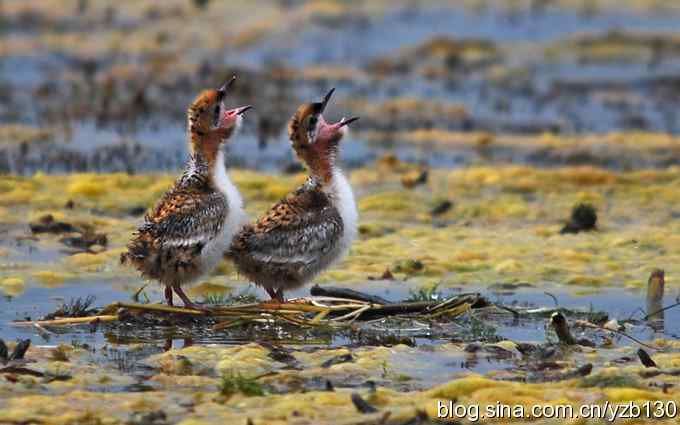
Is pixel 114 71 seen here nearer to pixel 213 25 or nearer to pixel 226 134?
pixel 213 25

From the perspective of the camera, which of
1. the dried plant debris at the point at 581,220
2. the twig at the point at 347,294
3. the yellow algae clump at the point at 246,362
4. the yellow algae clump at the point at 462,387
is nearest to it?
the yellow algae clump at the point at 462,387

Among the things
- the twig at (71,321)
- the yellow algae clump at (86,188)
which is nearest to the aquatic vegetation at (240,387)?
the twig at (71,321)

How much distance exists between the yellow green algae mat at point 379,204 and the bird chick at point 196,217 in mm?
337

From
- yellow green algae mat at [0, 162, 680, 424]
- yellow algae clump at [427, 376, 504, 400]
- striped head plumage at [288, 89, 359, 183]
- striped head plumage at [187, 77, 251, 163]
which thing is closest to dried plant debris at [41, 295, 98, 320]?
yellow green algae mat at [0, 162, 680, 424]

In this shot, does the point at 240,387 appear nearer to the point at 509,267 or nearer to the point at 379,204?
the point at 509,267

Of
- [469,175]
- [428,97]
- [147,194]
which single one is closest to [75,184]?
[147,194]

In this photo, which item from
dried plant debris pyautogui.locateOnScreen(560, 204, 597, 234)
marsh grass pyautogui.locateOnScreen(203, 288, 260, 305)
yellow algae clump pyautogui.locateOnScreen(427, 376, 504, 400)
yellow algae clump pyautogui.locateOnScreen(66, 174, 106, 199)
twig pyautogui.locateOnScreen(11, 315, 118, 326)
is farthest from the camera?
yellow algae clump pyautogui.locateOnScreen(66, 174, 106, 199)

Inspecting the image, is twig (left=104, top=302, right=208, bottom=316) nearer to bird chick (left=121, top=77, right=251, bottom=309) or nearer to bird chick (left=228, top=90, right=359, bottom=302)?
bird chick (left=121, top=77, right=251, bottom=309)

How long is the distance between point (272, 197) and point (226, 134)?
5552mm

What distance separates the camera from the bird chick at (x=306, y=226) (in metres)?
10.3

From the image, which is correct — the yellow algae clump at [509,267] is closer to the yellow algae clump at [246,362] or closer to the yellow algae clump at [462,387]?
the yellow algae clump at [246,362]

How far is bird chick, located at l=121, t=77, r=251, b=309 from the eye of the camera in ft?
32.7

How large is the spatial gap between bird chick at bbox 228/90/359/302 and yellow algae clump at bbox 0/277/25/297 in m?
2.08

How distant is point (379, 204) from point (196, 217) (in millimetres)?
5779
